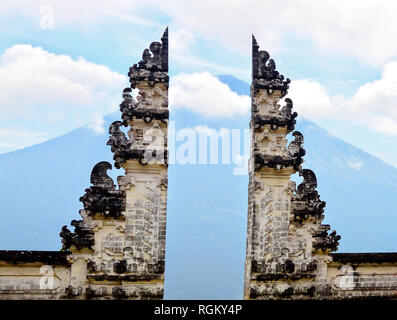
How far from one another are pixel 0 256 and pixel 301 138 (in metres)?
7.73

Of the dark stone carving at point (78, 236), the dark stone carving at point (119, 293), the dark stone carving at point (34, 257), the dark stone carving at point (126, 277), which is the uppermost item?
the dark stone carving at point (78, 236)

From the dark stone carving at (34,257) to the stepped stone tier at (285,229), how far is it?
176 inches

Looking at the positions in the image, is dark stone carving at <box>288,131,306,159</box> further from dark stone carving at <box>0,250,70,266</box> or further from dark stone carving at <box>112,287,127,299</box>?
dark stone carving at <box>0,250,70,266</box>

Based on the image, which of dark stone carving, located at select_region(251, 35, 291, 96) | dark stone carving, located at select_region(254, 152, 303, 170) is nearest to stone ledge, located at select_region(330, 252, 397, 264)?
dark stone carving, located at select_region(254, 152, 303, 170)


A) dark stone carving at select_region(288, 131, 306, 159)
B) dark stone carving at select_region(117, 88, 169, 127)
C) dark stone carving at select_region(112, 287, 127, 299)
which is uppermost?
dark stone carving at select_region(117, 88, 169, 127)

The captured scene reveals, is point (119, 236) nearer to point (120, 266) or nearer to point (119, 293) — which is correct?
point (120, 266)

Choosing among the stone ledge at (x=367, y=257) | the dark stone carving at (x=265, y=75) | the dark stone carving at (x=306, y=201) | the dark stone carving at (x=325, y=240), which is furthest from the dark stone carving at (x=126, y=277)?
the dark stone carving at (x=265, y=75)

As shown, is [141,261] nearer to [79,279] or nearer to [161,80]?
[79,279]

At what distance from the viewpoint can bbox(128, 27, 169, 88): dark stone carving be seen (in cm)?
1095

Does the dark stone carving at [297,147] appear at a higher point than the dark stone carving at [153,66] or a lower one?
lower

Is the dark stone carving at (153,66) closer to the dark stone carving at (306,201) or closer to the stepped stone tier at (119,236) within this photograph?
the stepped stone tier at (119,236)

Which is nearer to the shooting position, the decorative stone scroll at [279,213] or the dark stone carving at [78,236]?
the dark stone carving at [78,236]

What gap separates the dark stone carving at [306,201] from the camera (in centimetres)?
1105

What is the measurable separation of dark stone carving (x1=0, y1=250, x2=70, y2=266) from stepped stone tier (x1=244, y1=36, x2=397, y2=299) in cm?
448
